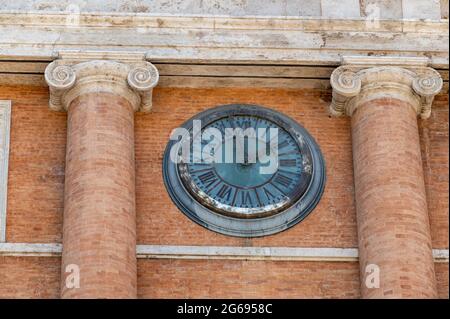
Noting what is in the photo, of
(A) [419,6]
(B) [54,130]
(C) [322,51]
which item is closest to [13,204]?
(B) [54,130]

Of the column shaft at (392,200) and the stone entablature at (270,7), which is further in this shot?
the stone entablature at (270,7)

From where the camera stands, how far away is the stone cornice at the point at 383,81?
82.5ft

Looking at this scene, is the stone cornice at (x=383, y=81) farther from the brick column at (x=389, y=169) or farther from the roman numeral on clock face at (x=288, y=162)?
the roman numeral on clock face at (x=288, y=162)

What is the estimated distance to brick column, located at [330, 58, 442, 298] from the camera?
23.6 meters

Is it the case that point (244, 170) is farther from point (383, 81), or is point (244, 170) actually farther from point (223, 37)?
point (383, 81)

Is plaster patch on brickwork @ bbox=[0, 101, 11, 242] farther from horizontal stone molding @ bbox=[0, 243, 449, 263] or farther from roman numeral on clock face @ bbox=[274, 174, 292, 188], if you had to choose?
roman numeral on clock face @ bbox=[274, 174, 292, 188]

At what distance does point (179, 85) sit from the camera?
25.7 meters

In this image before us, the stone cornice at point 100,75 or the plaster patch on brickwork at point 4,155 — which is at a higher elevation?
the stone cornice at point 100,75

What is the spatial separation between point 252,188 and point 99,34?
10.0 feet

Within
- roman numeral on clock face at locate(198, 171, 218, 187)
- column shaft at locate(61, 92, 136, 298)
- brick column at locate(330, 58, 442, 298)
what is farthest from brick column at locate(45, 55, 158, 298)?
brick column at locate(330, 58, 442, 298)

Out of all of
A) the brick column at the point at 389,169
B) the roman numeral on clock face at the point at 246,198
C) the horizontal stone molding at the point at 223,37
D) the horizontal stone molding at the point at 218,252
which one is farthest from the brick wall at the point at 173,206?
the horizontal stone molding at the point at 223,37

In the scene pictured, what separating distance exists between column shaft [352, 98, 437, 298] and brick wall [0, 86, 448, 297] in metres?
0.38

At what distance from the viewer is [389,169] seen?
24.4 meters
